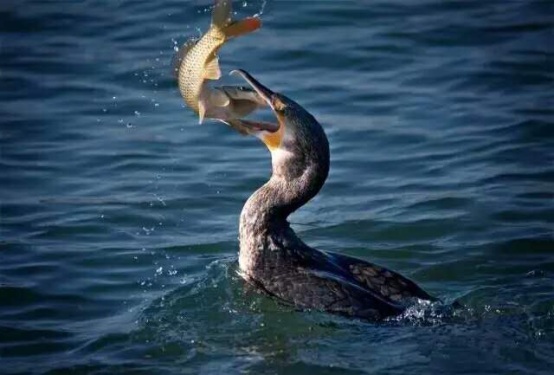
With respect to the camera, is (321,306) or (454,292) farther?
(454,292)

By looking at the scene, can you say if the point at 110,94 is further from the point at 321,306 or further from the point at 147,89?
the point at 321,306

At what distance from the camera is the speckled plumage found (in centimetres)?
817

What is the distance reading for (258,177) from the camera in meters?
11.0

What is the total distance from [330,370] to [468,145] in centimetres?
435

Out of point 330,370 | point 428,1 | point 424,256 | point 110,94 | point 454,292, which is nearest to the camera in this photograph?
point 330,370

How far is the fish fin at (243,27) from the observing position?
7840mm

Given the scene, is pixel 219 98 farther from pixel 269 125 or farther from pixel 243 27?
pixel 243 27

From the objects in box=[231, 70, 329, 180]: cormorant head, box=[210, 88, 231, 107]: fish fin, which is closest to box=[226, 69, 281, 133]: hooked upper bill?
box=[231, 70, 329, 180]: cormorant head

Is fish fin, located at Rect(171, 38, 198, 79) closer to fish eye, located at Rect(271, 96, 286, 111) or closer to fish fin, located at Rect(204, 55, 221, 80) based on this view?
fish fin, located at Rect(204, 55, 221, 80)

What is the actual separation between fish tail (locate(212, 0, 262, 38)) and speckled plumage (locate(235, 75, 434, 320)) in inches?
25.3

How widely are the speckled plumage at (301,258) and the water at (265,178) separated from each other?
0.41ft

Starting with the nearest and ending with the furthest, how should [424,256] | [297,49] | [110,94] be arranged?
[424,256] → [110,94] → [297,49]

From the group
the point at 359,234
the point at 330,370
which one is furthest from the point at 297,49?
the point at 330,370

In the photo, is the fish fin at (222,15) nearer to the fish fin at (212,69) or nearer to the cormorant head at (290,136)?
the fish fin at (212,69)
